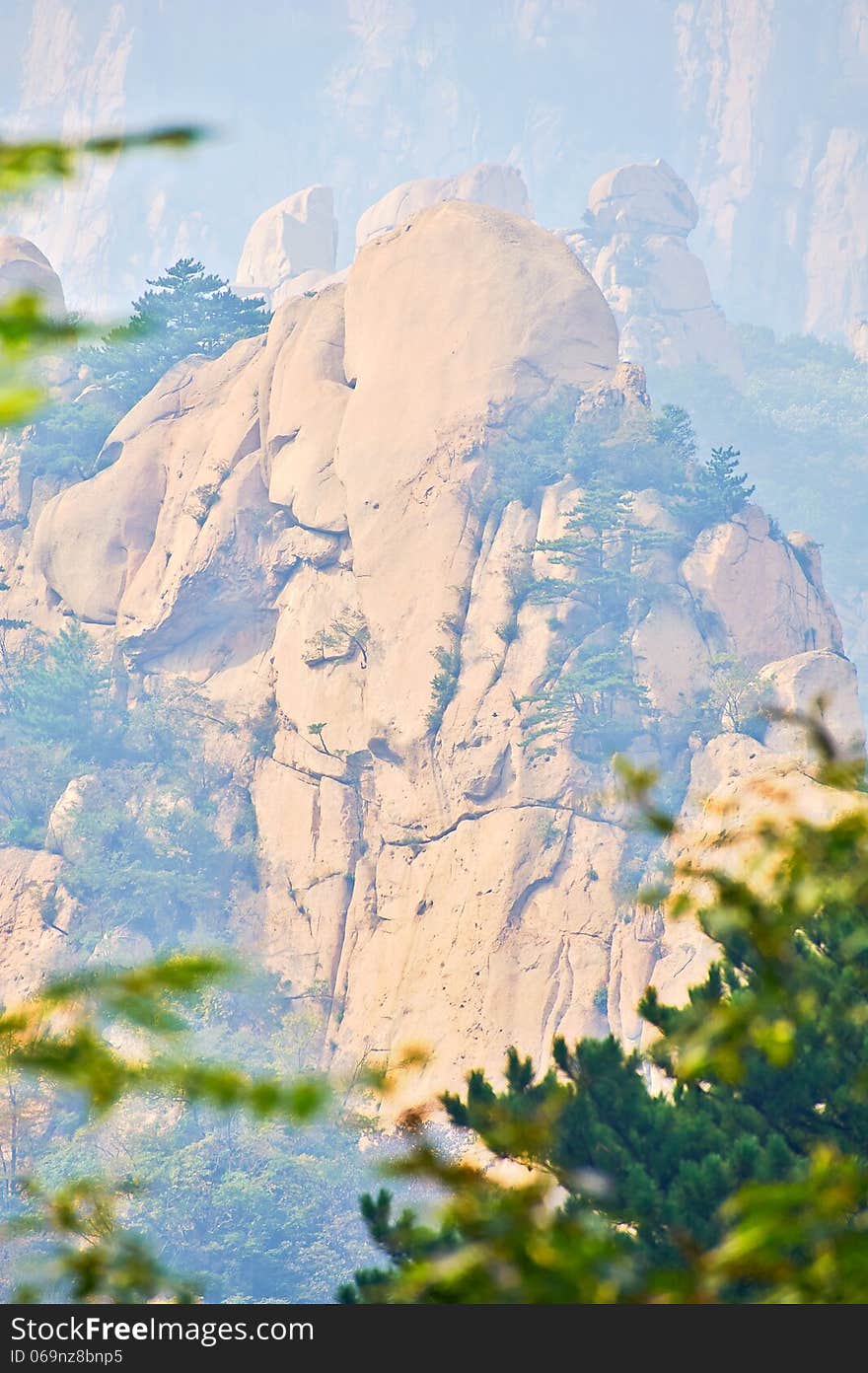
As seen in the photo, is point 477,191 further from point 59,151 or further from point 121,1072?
point 121,1072

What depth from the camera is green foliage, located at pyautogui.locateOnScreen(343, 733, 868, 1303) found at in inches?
121

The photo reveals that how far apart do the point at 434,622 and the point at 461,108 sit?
404ft

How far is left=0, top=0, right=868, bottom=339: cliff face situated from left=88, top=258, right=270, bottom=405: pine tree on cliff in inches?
3435

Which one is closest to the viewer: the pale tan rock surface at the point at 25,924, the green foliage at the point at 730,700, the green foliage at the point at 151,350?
the green foliage at the point at 730,700

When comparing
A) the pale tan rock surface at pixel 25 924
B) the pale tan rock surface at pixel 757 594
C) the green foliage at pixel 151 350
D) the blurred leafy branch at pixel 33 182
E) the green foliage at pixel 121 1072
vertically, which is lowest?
the green foliage at pixel 121 1072

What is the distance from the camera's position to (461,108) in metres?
149

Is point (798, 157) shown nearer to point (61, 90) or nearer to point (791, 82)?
point (791, 82)

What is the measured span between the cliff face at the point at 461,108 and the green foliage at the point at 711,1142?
125311 mm

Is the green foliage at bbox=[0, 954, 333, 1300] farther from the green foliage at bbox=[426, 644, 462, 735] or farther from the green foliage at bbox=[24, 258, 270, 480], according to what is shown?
the green foliage at bbox=[24, 258, 270, 480]

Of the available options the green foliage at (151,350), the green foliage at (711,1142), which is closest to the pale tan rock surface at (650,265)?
the green foliage at (151,350)

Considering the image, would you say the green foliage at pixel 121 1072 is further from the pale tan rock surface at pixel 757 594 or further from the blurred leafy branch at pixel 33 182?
the pale tan rock surface at pixel 757 594

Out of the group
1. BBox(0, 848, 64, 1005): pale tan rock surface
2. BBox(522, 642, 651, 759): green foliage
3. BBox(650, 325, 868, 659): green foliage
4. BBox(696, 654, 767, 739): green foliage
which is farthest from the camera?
BBox(650, 325, 868, 659): green foliage

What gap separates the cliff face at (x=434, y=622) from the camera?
33.4m

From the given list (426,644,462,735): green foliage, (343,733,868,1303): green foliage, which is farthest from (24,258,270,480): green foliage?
(343,733,868,1303): green foliage
